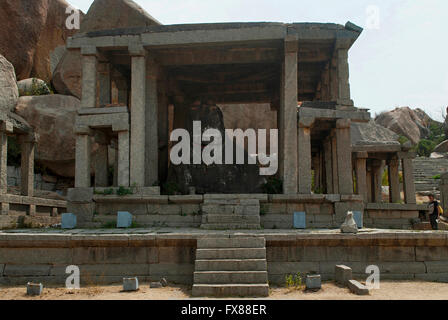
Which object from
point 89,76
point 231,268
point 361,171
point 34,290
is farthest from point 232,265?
point 361,171

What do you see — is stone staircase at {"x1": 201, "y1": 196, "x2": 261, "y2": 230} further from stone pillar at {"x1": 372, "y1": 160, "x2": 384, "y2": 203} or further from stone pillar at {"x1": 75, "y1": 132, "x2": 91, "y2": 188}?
stone pillar at {"x1": 372, "y1": 160, "x2": 384, "y2": 203}

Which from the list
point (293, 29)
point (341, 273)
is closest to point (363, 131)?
point (293, 29)

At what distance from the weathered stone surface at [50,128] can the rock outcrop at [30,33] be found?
3.55 meters

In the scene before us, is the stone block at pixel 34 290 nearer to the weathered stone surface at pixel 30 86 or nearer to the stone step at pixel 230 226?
the stone step at pixel 230 226

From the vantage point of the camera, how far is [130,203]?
13.2 meters

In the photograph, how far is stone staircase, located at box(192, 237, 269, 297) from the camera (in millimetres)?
8266

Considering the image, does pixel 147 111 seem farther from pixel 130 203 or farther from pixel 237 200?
pixel 237 200

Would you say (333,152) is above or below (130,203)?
above

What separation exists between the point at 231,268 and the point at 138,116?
6967mm

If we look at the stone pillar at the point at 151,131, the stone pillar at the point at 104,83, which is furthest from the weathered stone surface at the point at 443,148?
the stone pillar at the point at 104,83

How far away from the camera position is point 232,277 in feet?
28.1

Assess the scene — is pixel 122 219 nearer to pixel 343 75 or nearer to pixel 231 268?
pixel 231 268

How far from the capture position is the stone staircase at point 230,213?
12.0m

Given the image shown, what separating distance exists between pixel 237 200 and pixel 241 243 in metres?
3.28
